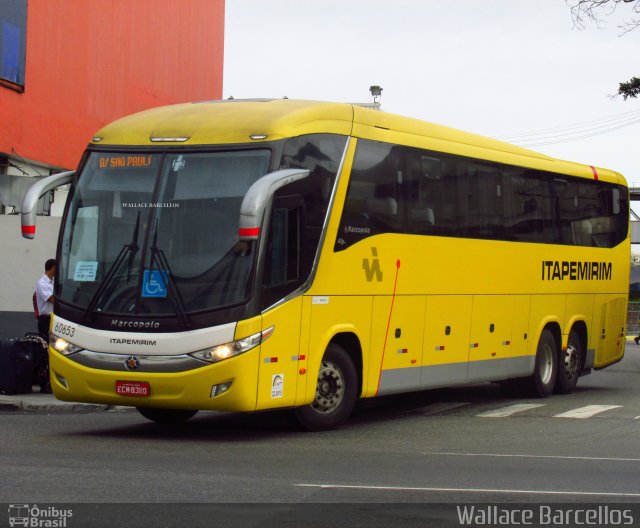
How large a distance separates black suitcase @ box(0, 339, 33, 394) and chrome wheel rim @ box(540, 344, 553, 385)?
767cm

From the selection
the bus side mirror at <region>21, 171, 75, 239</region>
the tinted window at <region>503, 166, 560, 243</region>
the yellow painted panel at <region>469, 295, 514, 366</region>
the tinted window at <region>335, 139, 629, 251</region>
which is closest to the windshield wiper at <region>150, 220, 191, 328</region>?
the bus side mirror at <region>21, 171, 75, 239</region>

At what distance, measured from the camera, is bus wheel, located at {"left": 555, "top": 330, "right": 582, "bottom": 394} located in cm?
1975

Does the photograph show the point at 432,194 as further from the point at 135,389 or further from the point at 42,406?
the point at 42,406

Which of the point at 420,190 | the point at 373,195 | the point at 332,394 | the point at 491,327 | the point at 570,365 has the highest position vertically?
the point at 420,190

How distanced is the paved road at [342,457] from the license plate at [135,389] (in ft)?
1.66

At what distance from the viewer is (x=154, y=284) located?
493 inches

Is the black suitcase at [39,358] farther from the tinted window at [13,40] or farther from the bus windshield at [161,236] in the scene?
the tinted window at [13,40]

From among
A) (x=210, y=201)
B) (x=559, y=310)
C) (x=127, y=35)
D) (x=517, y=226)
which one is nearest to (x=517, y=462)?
(x=210, y=201)

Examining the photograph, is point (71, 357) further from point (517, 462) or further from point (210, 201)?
point (517, 462)

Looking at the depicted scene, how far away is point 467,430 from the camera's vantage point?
14406mm

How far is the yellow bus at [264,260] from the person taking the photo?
12383 millimetres

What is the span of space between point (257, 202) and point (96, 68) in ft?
58.2

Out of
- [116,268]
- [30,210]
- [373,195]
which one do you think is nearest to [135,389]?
[116,268]
